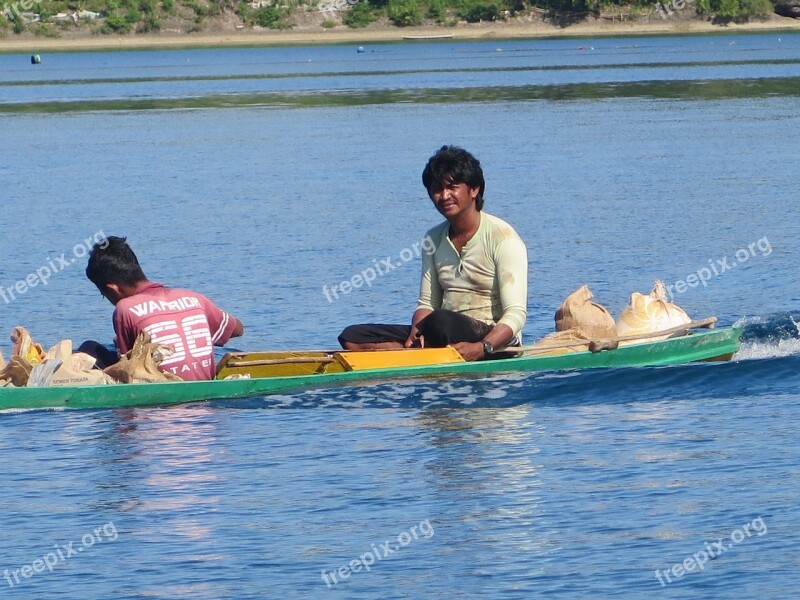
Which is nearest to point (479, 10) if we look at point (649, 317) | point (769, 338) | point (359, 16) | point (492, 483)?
point (359, 16)

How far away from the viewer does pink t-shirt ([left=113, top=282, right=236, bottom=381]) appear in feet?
31.5

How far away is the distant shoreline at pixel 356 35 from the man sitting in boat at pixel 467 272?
88.1 m

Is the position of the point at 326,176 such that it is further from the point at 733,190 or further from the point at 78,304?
the point at 78,304

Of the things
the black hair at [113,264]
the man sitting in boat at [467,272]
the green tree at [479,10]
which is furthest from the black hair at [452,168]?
the green tree at [479,10]

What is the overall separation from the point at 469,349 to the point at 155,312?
206 centimetres

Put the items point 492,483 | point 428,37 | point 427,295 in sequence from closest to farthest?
1. point 492,483
2. point 427,295
3. point 428,37

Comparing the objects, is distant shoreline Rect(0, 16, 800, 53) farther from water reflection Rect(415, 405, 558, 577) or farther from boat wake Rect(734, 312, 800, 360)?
water reflection Rect(415, 405, 558, 577)

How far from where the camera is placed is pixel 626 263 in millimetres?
17359

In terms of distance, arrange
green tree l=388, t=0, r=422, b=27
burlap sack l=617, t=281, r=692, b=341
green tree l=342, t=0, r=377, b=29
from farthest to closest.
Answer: green tree l=342, t=0, r=377, b=29
green tree l=388, t=0, r=422, b=27
burlap sack l=617, t=281, r=692, b=341

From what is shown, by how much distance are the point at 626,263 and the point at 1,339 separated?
22.9 feet

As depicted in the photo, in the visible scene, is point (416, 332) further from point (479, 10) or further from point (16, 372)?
point (479, 10)

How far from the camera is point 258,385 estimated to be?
10.5 metres

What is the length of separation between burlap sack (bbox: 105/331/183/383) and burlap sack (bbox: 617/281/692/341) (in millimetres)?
3294

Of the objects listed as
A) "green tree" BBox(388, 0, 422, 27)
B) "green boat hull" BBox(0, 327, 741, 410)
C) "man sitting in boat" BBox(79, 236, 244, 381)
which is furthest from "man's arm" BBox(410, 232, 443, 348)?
"green tree" BBox(388, 0, 422, 27)
